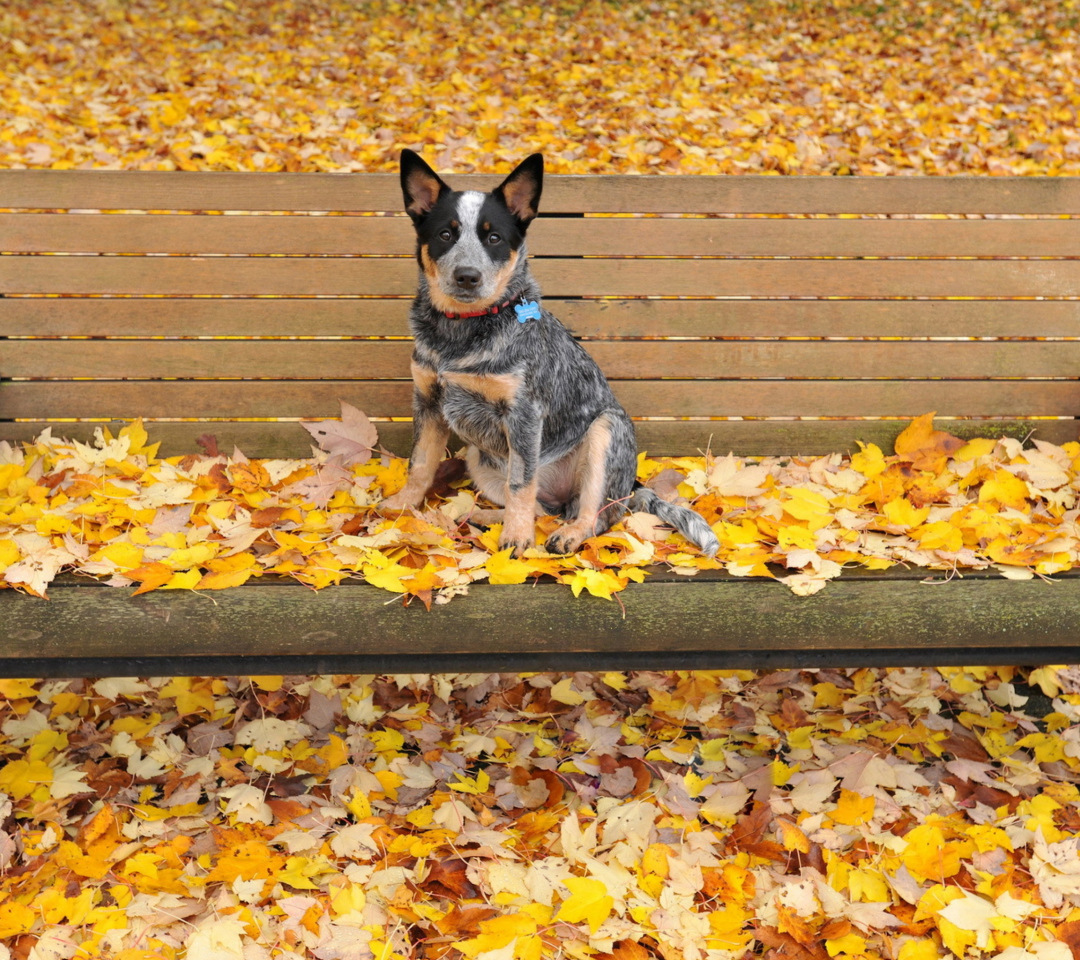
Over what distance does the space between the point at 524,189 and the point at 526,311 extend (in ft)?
1.13

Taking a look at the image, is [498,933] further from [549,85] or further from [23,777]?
[549,85]

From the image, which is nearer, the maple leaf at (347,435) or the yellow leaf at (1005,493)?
the yellow leaf at (1005,493)

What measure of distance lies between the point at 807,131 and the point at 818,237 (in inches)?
117

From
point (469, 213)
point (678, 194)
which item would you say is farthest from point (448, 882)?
point (678, 194)

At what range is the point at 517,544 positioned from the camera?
7.65 ft

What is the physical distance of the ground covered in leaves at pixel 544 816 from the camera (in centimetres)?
202

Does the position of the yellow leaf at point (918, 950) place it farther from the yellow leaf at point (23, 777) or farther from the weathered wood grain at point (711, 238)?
the yellow leaf at point (23, 777)

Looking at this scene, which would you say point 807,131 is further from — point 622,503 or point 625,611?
point 625,611

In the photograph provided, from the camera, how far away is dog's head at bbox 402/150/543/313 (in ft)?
7.79

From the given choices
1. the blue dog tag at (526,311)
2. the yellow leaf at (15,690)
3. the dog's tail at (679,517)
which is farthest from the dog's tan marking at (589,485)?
the yellow leaf at (15,690)

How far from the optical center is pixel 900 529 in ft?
7.75

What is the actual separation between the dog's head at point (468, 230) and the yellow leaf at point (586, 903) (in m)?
1.54

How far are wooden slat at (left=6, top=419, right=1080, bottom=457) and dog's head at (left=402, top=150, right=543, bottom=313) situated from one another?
78 centimetres

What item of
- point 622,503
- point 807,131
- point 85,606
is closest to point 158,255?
point 85,606
